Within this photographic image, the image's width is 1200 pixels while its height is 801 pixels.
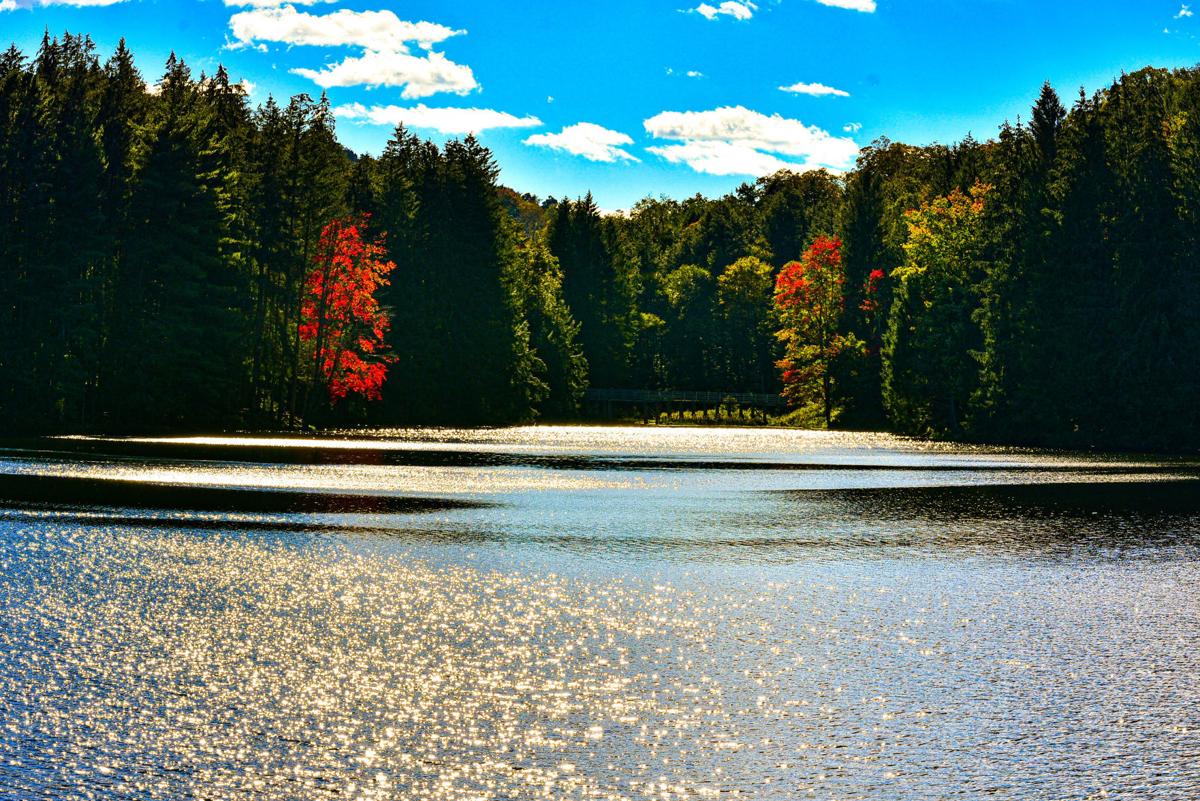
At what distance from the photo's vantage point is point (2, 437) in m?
53.6

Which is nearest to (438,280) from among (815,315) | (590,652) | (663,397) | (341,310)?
(341,310)

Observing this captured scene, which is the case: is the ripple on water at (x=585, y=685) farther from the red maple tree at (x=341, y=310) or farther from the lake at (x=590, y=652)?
the red maple tree at (x=341, y=310)

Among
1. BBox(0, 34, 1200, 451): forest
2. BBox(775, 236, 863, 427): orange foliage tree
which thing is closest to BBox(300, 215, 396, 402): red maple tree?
BBox(0, 34, 1200, 451): forest

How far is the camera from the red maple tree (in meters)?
74.9

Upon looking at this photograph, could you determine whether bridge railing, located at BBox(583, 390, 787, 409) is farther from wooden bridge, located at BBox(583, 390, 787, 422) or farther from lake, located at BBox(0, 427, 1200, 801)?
lake, located at BBox(0, 427, 1200, 801)

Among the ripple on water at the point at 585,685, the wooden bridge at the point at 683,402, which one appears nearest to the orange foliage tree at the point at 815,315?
the wooden bridge at the point at 683,402

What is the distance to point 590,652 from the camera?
11117mm

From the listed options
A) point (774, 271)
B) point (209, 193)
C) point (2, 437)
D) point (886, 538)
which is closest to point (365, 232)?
point (209, 193)

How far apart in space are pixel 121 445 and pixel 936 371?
49387mm

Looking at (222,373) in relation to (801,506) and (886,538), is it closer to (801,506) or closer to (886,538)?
(801,506)

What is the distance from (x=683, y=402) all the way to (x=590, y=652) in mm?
112975

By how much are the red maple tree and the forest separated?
0.18 meters

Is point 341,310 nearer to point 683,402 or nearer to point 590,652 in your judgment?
point 683,402

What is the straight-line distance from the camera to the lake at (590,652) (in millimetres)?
7664
